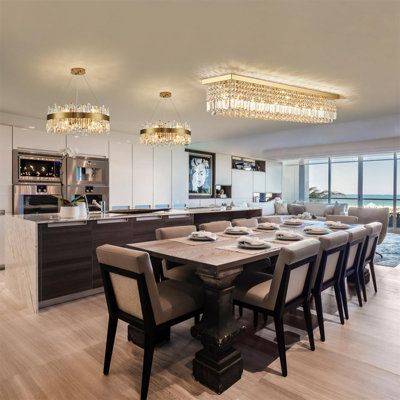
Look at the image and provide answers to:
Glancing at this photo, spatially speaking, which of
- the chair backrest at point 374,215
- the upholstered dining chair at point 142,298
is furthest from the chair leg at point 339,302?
the chair backrest at point 374,215

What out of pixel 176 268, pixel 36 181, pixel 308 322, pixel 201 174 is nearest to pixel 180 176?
pixel 201 174

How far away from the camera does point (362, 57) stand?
9.21ft

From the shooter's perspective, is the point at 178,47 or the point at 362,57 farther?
the point at 362,57

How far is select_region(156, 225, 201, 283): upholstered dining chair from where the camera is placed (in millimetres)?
2785

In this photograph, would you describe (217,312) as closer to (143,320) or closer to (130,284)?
(143,320)

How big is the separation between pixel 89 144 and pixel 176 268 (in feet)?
11.6

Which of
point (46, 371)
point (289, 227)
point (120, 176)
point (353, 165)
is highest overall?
point (353, 165)

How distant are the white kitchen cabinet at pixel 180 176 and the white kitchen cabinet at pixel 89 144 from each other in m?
1.61

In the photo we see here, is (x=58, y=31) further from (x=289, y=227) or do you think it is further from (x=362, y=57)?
(x=289, y=227)

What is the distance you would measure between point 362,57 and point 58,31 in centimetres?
254

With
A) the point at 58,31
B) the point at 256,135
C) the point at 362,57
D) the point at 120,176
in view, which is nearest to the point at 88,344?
the point at 58,31

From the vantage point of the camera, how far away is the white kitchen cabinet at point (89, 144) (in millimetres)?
5320

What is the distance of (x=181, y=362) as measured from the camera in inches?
88.2

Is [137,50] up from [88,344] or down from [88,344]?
up
